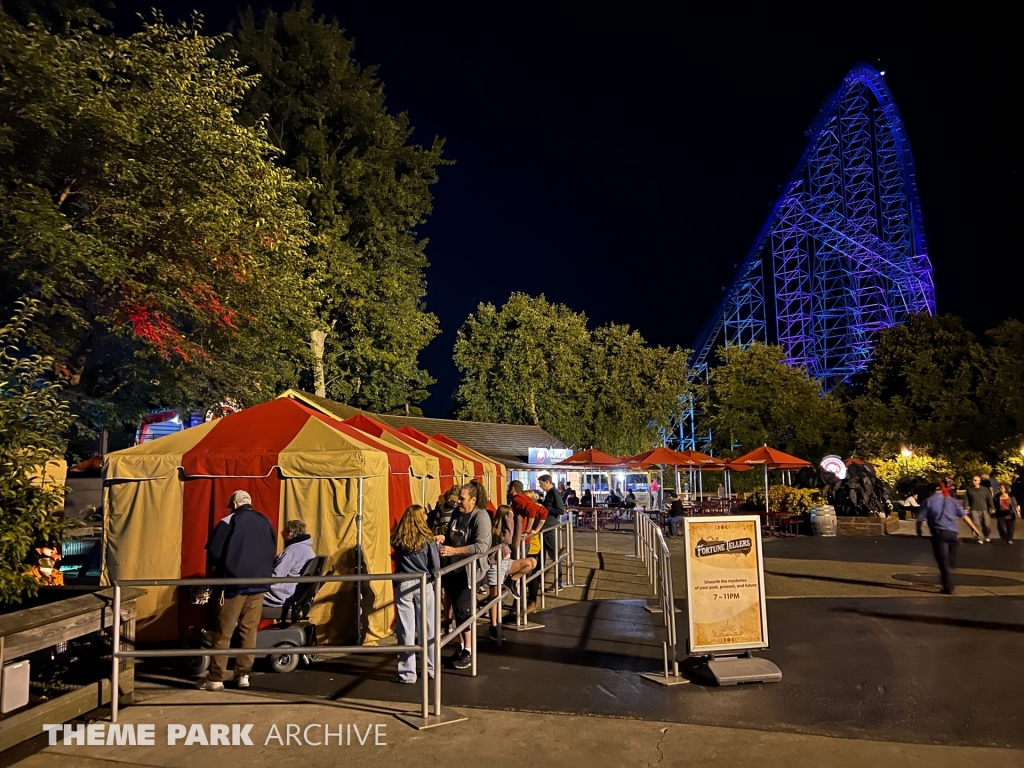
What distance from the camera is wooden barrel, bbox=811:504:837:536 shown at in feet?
71.3

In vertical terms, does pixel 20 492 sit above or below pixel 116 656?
above

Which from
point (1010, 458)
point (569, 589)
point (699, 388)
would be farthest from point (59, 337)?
point (699, 388)

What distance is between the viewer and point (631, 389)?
150 feet

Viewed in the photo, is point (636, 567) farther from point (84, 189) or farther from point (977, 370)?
point (977, 370)

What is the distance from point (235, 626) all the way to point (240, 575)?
49 cm

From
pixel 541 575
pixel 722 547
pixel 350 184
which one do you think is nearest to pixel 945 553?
pixel 541 575

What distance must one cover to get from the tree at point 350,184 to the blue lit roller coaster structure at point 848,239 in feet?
88.6

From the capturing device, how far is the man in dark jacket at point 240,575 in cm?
652

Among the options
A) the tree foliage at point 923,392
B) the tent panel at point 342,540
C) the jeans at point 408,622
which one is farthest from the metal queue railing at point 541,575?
the tree foliage at point 923,392

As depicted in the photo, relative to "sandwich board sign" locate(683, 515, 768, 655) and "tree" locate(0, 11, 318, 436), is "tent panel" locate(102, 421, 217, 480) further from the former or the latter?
"sandwich board sign" locate(683, 515, 768, 655)

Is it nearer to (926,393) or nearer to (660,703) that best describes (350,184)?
(660,703)

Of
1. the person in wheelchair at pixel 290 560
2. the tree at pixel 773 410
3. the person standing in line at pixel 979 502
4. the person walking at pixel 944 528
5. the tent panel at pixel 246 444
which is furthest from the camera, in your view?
the tree at pixel 773 410

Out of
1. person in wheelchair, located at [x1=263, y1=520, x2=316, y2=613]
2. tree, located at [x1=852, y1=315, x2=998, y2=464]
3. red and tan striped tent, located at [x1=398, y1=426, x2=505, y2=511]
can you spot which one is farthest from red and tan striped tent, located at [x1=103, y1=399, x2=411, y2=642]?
tree, located at [x1=852, y1=315, x2=998, y2=464]

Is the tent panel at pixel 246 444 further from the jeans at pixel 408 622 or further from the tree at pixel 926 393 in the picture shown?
the tree at pixel 926 393
